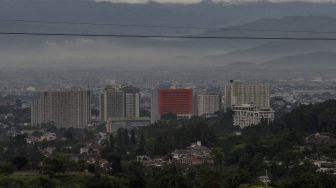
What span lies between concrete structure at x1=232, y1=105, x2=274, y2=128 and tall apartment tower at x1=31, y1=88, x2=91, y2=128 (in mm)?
7366

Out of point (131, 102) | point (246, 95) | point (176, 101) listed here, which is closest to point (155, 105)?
point (176, 101)

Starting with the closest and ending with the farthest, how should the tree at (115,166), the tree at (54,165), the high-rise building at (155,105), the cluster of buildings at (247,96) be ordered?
the tree at (54,165) < the tree at (115,166) < the cluster of buildings at (247,96) < the high-rise building at (155,105)

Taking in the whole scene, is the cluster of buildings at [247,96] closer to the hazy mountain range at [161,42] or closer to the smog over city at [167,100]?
the smog over city at [167,100]

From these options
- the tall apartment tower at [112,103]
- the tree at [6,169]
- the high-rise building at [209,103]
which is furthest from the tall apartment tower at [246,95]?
the tree at [6,169]

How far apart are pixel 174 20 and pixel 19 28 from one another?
31.0m

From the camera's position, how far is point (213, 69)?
74.4 meters

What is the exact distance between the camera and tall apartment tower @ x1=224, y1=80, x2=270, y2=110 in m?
42.4

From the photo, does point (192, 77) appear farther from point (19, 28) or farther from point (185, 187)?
point (185, 187)

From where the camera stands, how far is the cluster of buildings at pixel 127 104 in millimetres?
41000

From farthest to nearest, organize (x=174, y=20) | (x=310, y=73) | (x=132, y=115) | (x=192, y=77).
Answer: (x=174, y=20)
(x=310, y=73)
(x=192, y=77)
(x=132, y=115)

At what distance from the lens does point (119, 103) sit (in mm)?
43625

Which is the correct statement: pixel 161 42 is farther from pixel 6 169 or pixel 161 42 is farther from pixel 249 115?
pixel 6 169

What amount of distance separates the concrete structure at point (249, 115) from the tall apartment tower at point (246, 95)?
18.6ft

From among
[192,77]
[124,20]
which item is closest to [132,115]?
[192,77]
